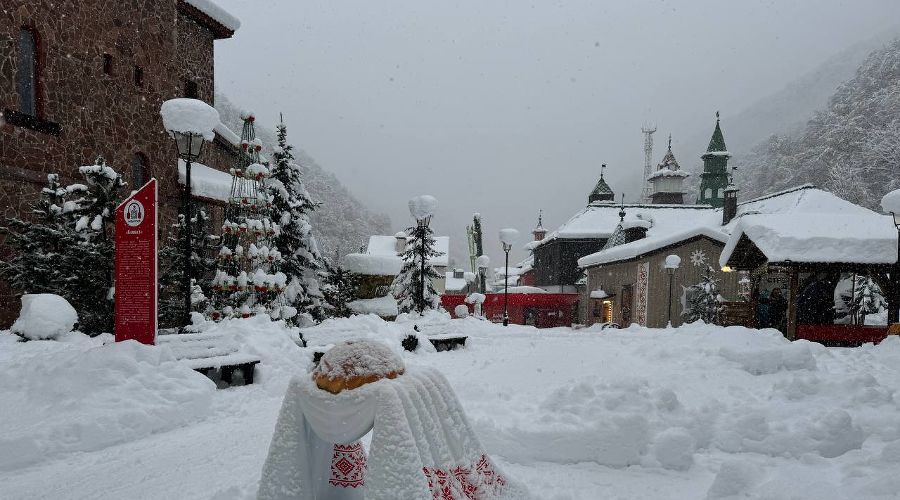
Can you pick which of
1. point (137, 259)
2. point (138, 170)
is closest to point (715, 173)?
point (138, 170)

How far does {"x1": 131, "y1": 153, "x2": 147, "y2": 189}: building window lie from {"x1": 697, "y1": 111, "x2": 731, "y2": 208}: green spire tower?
1923 inches

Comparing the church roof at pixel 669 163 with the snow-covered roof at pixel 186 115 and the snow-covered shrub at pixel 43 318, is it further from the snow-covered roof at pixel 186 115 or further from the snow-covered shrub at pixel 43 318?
the snow-covered shrub at pixel 43 318

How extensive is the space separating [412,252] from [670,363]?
47.9 ft

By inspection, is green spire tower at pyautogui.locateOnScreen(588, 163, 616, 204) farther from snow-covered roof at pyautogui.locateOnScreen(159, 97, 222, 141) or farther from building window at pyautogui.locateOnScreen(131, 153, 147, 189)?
snow-covered roof at pyautogui.locateOnScreen(159, 97, 222, 141)

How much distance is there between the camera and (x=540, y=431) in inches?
200

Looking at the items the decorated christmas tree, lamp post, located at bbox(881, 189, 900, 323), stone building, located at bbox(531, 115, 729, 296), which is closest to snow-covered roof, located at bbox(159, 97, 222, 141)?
the decorated christmas tree

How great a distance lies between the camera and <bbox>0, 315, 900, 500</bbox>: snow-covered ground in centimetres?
416

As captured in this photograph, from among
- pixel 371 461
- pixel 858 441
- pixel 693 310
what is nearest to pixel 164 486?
pixel 371 461

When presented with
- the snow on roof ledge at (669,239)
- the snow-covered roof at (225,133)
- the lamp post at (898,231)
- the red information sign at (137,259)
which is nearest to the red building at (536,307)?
the snow on roof ledge at (669,239)

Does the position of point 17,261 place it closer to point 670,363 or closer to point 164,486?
point 164,486

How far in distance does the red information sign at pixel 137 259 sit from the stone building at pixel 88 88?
6.39 metres

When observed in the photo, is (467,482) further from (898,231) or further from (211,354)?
(898,231)

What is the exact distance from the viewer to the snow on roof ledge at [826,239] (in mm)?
13234

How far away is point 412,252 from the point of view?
73.3 feet
